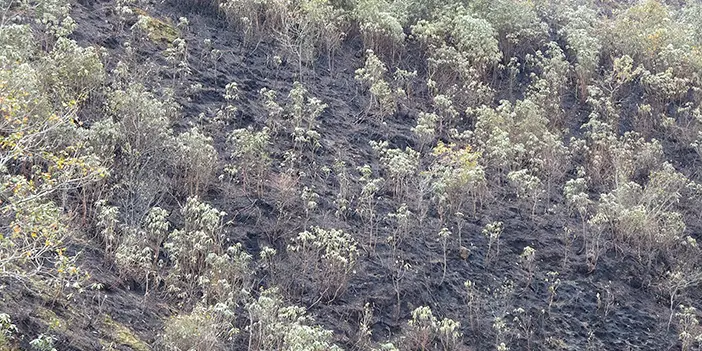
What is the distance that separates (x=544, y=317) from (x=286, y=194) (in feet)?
9.19

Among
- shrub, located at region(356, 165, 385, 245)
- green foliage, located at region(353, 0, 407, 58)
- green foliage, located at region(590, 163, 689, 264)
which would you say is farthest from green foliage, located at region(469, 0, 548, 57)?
A: shrub, located at region(356, 165, 385, 245)

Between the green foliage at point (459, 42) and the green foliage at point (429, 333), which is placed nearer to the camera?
the green foliage at point (429, 333)

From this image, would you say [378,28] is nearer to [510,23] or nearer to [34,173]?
[510,23]

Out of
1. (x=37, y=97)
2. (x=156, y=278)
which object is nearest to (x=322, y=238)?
(x=156, y=278)

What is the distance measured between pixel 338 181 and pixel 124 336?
3.23 metres

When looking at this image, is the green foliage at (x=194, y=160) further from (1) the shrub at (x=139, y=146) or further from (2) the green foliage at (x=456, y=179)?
(2) the green foliage at (x=456, y=179)

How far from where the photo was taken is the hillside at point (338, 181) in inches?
225

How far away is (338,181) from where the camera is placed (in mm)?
8047

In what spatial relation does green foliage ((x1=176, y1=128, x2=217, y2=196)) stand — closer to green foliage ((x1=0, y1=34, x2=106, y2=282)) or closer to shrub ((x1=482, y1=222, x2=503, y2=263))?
green foliage ((x1=0, y1=34, x2=106, y2=282))

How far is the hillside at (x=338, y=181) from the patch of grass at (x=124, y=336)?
0.12 feet

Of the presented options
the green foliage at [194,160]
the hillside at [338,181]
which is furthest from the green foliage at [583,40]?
the green foliage at [194,160]

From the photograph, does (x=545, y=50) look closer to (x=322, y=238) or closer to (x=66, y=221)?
(x=322, y=238)

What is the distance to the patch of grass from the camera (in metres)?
5.38

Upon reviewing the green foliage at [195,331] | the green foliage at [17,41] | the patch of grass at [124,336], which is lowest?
the patch of grass at [124,336]
